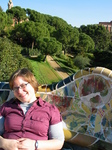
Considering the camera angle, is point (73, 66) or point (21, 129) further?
point (73, 66)

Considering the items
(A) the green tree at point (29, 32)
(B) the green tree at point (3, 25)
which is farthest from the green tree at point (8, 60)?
(B) the green tree at point (3, 25)

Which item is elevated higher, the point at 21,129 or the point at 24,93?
the point at 24,93

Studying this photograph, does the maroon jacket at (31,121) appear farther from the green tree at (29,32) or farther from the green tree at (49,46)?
the green tree at (29,32)

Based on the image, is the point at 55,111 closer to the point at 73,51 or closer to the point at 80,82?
the point at 80,82

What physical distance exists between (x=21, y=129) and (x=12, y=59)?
163 inches

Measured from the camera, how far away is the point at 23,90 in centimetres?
144

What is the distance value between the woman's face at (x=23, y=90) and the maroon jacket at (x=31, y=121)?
0.19ft

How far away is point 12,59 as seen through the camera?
5352 mm

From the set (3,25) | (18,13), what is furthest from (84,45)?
(18,13)

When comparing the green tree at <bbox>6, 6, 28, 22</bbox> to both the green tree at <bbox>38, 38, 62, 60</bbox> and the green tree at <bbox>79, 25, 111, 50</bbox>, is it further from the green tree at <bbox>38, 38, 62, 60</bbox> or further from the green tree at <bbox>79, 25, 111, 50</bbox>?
the green tree at <bbox>38, 38, 62, 60</bbox>

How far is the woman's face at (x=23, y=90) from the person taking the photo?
1.43 meters

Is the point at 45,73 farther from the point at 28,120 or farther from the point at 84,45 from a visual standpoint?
the point at 28,120

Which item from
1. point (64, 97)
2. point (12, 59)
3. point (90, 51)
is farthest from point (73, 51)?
point (64, 97)

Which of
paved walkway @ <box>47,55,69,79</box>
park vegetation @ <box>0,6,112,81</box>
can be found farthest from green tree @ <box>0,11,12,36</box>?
paved walkway @ <box>47,55,69,79</box>
